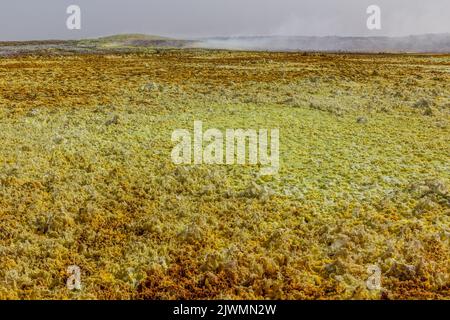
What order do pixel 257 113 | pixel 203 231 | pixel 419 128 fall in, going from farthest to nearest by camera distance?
pixel 257 113 → pixel 419 128 → pixel 203 231

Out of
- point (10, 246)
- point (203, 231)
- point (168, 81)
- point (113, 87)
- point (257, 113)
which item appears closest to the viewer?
point (10, 246)

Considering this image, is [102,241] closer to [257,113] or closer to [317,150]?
[317,150]

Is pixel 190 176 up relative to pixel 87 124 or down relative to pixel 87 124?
down

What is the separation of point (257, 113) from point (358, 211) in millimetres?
16272

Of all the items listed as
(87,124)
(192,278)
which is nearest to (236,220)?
(192,278)

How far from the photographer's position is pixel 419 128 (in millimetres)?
25516

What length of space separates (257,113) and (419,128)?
35.7ft

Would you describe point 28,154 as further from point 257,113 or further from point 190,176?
point 257,113

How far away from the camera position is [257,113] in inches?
1167

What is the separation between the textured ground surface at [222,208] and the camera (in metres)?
11.0

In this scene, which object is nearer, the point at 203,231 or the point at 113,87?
the point at 203,231

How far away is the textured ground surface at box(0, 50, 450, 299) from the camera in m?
11.0

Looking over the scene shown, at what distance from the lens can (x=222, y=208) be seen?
1502 cm
